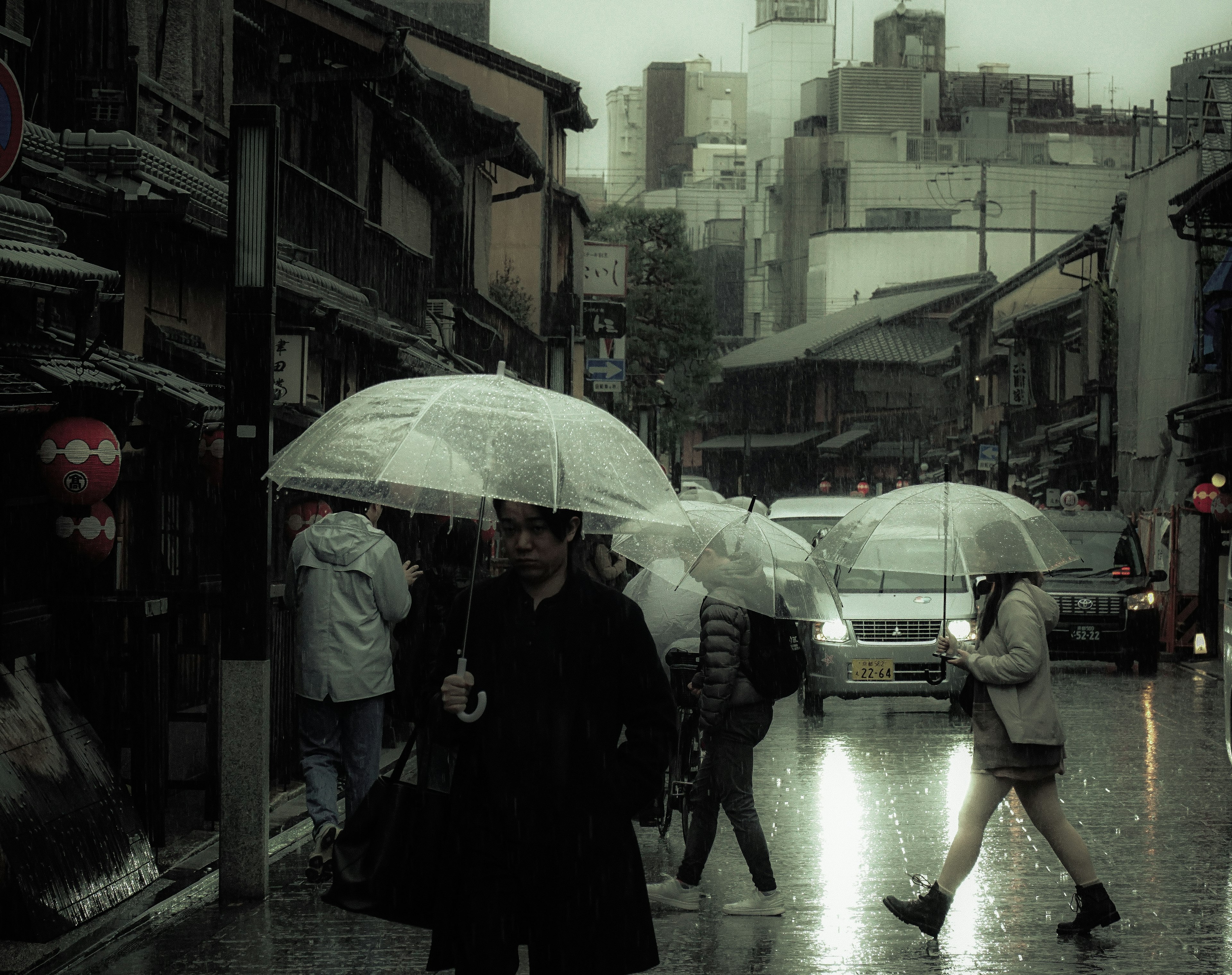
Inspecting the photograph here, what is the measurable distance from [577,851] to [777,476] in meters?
74.2

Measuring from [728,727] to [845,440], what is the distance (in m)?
64.1

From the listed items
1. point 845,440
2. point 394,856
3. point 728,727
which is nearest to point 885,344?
point 845,440

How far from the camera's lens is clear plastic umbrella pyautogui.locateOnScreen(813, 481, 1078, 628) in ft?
27.1

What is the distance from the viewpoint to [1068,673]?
22484mm

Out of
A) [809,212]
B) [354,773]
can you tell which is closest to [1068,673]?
[354,773]

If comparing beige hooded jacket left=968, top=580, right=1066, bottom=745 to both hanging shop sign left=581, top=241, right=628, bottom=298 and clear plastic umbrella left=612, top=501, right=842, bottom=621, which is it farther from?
hanging shop sign left=581, top=241, right=628, bottom=298

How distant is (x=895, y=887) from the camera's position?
28.8 ft

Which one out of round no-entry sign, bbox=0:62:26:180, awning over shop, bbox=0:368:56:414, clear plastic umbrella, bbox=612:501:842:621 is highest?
round no-entry sign, bbox=0:62:26:180

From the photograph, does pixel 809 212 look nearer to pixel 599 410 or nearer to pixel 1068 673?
pixel 1068 673

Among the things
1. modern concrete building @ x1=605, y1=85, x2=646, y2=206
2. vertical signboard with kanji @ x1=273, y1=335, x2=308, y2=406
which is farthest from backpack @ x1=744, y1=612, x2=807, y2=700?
modern concrete building @ x1=605, y1=85, x2=646, y2=206

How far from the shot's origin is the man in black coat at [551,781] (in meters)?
4.70

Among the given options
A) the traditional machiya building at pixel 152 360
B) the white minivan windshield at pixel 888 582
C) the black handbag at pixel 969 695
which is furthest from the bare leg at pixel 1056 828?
the white minivan windshield at pixel 888 582

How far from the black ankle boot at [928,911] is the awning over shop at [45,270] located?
5009mm

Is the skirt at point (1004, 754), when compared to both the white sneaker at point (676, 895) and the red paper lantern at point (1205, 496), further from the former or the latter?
the red paper lantern at point (1205, 496)
